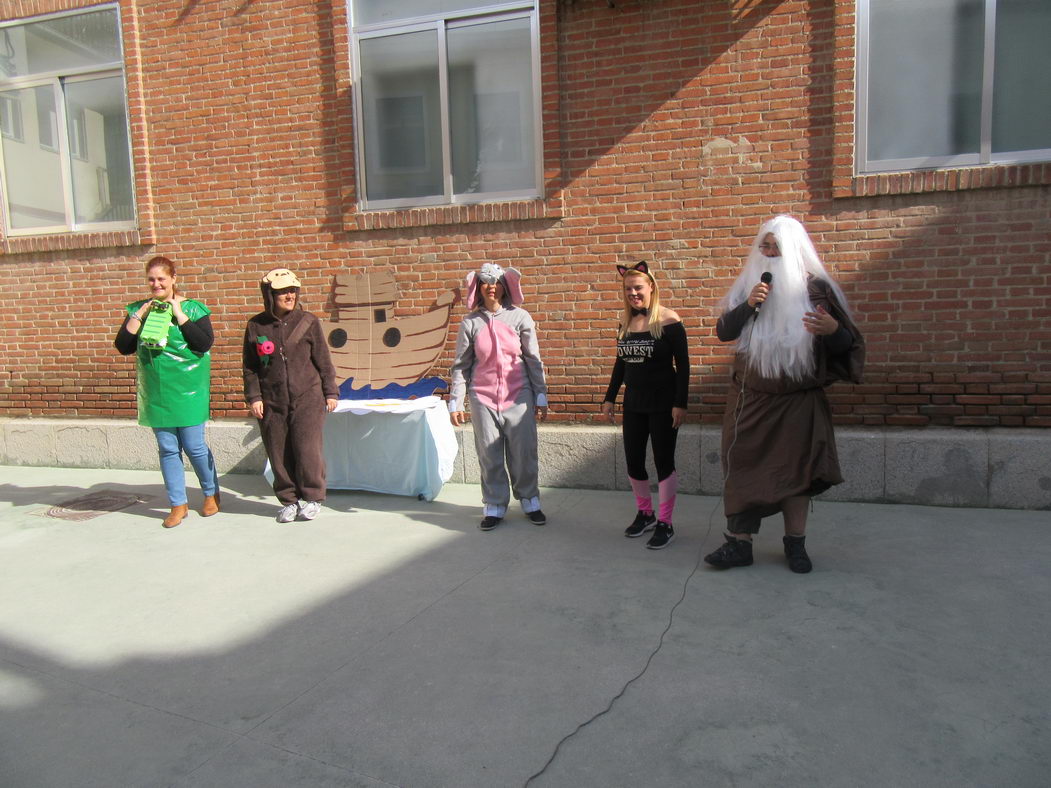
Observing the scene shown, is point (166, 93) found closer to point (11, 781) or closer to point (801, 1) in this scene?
point (801, 1)

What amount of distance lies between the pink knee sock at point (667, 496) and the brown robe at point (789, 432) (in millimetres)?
514

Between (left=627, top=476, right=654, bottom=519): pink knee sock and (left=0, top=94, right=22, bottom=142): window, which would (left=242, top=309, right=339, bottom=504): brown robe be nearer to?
(left=627, top=476, right=654, bottom=519): pink knee sock

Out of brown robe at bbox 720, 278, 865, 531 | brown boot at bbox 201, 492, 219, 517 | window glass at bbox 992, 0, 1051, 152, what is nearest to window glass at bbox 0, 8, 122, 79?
brown boot at bbox 201, 492, 219, 517

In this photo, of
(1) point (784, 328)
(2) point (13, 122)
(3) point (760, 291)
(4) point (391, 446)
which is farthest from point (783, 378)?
(2) point (13, 122)

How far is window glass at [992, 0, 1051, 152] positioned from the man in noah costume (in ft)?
8.42

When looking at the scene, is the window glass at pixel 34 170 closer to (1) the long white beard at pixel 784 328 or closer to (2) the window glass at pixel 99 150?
(2) the window glass at pixel 99 150

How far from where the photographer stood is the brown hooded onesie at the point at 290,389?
5566 millimetres

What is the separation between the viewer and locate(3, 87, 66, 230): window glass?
803cm

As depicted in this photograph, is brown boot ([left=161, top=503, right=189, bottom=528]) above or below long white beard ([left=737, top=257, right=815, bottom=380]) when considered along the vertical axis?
below

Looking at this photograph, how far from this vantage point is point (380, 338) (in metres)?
6.89

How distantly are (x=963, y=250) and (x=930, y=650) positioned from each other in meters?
3.30

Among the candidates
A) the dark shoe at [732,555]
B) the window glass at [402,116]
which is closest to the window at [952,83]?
the dark shoe at [732,555]

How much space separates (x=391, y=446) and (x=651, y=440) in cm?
237

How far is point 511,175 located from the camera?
21.9ft
